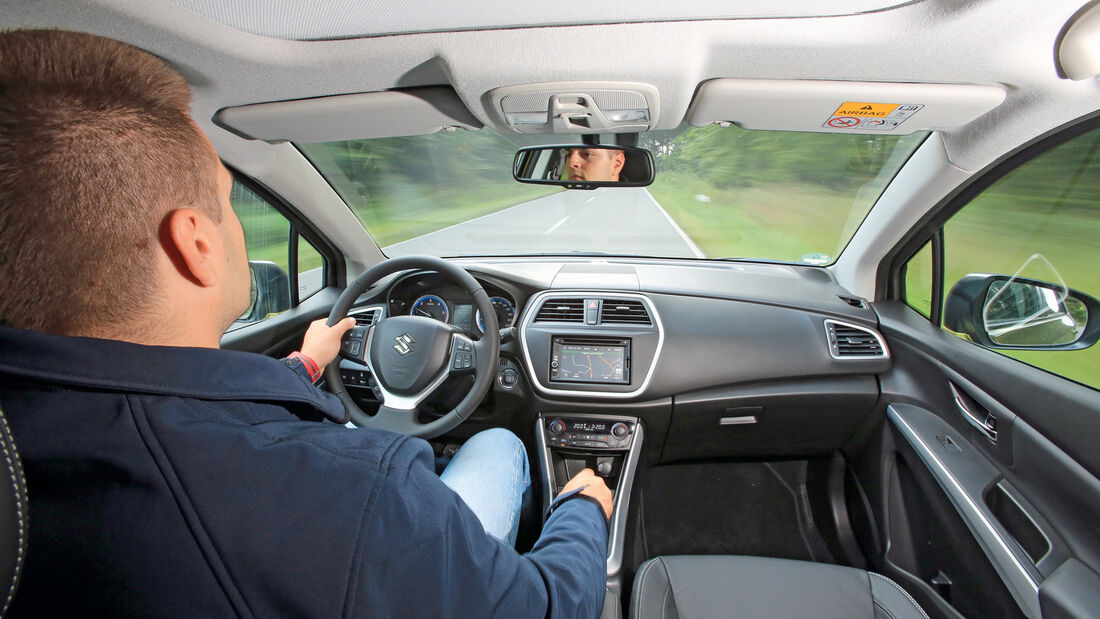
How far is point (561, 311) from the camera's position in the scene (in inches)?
107

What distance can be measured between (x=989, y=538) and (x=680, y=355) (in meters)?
1.30

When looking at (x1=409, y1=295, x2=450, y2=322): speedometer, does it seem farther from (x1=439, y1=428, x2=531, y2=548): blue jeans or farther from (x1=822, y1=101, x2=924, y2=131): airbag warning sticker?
(x1=822, y1=101, x2=924, y2=131): airbag warning sticker

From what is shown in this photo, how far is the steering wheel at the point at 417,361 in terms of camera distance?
2199 mm

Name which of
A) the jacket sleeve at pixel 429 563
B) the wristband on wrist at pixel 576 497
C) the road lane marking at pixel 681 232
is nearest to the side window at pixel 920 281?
the road lane marking at pixel 681 232

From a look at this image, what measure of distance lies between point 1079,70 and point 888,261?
134 centimetres

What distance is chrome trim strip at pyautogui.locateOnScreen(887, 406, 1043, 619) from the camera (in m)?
1.51

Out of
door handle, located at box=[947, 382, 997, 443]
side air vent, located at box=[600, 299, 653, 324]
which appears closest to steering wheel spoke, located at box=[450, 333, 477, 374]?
side air vent, located at box=[600, 299, 653, 324]

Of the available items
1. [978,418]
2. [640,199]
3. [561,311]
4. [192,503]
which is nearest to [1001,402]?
[978,418]

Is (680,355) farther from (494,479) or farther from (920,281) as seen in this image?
(920,281)

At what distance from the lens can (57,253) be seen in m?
0.76

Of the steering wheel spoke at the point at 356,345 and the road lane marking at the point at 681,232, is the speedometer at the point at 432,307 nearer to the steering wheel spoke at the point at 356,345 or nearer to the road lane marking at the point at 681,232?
the steering wheel spoke at the point at 356,345

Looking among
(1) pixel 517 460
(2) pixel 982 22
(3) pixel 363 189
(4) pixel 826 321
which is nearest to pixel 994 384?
(4) pixel 826 321

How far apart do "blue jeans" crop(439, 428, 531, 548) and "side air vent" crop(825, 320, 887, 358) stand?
5.44ft

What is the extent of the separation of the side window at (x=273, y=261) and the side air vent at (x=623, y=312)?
181 cm
